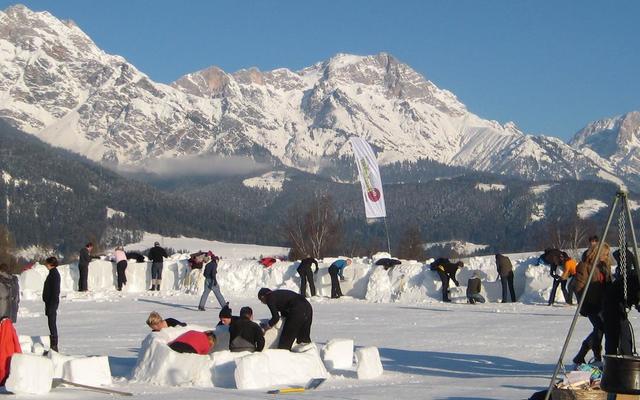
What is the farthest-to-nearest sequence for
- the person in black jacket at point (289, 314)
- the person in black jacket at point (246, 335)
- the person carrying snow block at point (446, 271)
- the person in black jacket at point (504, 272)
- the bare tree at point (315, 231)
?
the bare tree at point (315, 231) < the person carrying snow block at point (446, 271) < the person in black jacket at point (504, 272) < the person in black jacket at point (289, 314) < the person in black jacket at point (246, 335)

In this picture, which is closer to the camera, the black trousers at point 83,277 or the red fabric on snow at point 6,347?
the red fabric on snow at point 6,347

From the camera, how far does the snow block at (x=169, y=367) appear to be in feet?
46.1

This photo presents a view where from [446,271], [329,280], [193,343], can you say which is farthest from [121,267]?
[193,343]

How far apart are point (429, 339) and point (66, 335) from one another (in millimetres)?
7639

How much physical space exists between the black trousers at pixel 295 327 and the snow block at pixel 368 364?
1223 millimetres

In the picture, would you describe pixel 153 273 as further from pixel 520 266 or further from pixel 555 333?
pixel 555 333

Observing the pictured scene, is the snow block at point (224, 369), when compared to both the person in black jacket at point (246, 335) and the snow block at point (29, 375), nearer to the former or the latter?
the person in black jacket at point (246, 335)

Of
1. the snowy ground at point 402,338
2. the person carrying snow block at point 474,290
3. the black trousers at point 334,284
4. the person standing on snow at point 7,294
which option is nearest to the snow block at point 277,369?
the snowy ground at point 402,338

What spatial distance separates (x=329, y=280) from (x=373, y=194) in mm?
3989

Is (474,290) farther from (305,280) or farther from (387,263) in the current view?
(305,280)

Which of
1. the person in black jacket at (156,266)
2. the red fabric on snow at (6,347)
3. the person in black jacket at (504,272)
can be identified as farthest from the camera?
the person in black jacket at (156,266)

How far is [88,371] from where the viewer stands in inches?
547

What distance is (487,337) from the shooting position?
1925cm

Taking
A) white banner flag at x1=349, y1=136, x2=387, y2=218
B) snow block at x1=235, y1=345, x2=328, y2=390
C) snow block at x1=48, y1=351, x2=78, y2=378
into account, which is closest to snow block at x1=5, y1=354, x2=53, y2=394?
snow block at x1=48, y1=351, x2=78, y2=378
